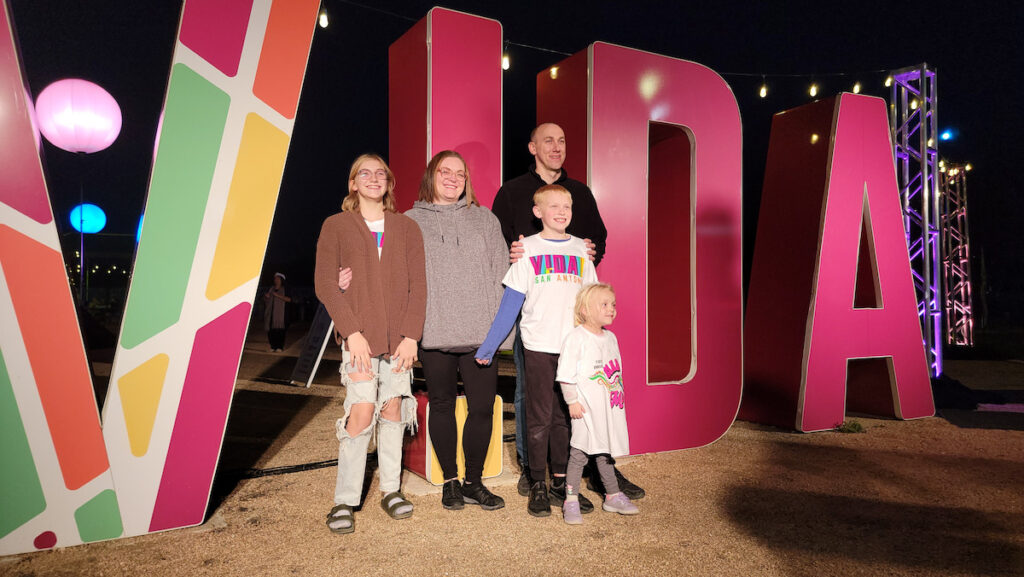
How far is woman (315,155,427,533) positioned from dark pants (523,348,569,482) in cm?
60

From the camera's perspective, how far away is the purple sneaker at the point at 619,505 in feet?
9.18

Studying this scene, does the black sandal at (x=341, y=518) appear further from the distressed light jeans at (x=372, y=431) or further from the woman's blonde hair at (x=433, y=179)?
the woman's blonde hair at (x=433, y=179)

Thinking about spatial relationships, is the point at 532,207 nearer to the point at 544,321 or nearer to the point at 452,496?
the point at 544,321

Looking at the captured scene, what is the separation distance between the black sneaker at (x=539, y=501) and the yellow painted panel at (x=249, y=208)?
1747 mm

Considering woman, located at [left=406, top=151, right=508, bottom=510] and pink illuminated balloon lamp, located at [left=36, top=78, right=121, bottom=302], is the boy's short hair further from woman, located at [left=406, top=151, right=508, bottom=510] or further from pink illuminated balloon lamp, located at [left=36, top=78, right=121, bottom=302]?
pink illuminated balloon lamp, located at [left=36, top=78, right=121, bottom=302]

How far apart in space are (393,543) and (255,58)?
231 centimetres

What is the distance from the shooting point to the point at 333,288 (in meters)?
2.55

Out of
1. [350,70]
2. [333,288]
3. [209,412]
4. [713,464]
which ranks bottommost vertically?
[713,464]

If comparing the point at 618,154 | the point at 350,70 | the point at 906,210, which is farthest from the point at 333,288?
the point at 350,70

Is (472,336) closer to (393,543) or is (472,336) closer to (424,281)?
(424,281)

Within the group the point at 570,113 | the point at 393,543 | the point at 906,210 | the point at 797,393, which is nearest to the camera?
the point at 393,543

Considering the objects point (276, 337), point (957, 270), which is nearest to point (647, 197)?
point (276, 337)

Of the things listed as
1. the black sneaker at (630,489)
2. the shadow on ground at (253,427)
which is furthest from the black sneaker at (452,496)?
the shadow on ground at (253,427)

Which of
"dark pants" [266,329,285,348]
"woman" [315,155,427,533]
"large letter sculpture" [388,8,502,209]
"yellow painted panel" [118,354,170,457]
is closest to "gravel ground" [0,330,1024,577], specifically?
"woman" [315,155,427,533]
